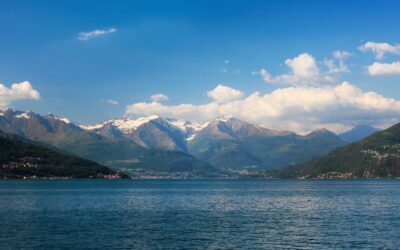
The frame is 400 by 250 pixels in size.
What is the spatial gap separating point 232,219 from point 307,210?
31535 mm

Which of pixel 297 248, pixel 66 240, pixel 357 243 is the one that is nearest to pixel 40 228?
pixel 66 240

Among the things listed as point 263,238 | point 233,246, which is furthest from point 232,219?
point 233,246

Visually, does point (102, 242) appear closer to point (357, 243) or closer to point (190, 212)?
point (357, 243)

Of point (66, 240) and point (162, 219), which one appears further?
point (162, 219)

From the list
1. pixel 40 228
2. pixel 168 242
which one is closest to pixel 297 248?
pixel 168 242

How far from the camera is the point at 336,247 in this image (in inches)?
3152

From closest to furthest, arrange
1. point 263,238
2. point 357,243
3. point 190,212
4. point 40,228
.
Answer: point 357,243, point 263,238, point 40,228, point 190,212

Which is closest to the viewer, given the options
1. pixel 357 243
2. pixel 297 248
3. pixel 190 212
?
pixel 297 248

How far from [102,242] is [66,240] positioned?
6.82 meters

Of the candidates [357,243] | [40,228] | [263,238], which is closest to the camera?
[357,243]

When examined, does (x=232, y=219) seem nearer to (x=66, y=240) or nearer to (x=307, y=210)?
(x=307, y=210)

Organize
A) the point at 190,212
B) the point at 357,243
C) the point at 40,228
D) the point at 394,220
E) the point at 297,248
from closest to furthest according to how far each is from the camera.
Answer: the point at 297,248 → the point at 357,243 → the point at 40,228 → the point at 394,220 → the point at 190,212

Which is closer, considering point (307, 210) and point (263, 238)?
point (263, 238)

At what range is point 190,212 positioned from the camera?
139875 millimetres
